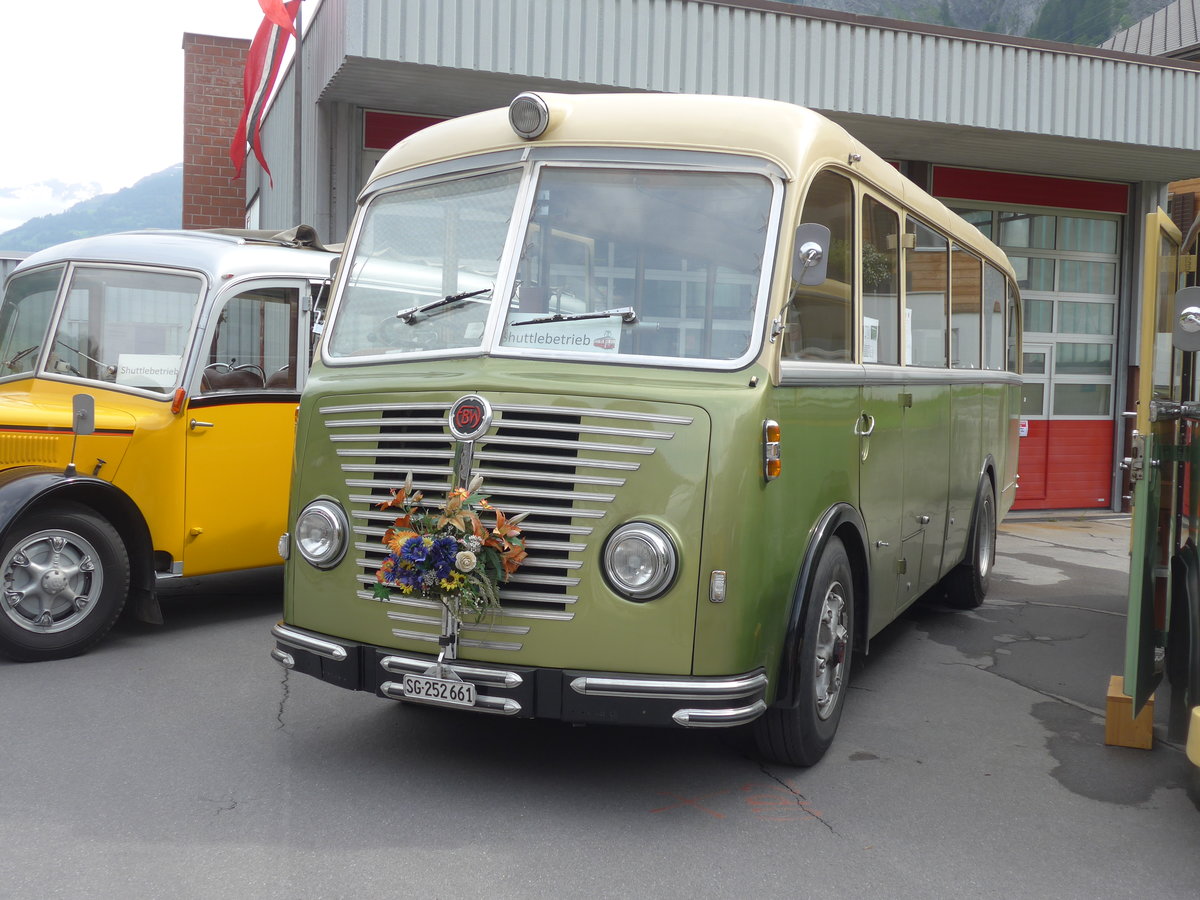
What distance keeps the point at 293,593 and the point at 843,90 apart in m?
8.74

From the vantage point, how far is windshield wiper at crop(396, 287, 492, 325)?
15.0ft

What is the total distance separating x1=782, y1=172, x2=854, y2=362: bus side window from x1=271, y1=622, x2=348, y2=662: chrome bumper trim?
1.96 meters

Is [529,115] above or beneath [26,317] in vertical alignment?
above

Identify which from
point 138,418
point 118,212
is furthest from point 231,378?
point 118,212

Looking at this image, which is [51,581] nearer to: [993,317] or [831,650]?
[831,650]

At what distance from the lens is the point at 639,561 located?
12.9ft

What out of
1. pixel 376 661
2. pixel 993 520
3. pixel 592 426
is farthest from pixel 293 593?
pixel 993 520

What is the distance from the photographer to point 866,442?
522cm

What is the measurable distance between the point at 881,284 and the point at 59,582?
442cm

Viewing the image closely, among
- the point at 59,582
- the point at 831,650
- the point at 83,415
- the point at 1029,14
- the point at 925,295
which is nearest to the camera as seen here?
the point at 831,650

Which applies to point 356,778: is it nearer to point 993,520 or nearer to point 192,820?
point 192,820

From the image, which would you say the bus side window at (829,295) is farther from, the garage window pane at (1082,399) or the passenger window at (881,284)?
the garage window pane at (1082,399)

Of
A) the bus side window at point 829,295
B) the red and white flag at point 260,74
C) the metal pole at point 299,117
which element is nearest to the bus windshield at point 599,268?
the bus side window at point 829,295

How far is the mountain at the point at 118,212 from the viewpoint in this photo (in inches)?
5044
